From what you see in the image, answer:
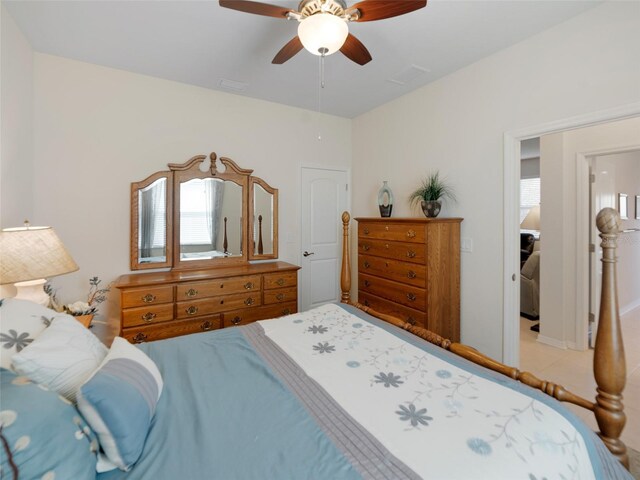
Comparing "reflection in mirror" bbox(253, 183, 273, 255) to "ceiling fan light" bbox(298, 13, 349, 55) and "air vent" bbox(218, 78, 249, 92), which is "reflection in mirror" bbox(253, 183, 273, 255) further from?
"ceiling fan light" bbox(298, 13, 349, 55)

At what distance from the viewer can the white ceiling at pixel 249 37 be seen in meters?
1.96

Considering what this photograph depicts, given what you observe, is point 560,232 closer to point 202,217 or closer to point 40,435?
point 202,217

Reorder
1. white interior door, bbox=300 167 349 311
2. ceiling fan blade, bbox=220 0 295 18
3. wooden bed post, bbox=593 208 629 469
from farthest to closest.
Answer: white interior door, bbox=300 167 349 311, ceiling fan blade, bbox=220 0 295 18, wooden bed post, bbox=593 208 629 469

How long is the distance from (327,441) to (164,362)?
2.91 feet

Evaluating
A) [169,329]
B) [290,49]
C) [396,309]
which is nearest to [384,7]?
[290,49]

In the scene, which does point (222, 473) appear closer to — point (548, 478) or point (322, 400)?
point (322, 400)

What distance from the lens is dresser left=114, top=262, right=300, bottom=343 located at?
96.1 inches

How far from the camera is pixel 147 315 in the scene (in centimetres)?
247

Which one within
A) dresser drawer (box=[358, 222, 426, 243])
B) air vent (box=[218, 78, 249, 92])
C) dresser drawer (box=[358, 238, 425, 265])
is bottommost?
dresser drawer (box=[358, 238, 425, 265])

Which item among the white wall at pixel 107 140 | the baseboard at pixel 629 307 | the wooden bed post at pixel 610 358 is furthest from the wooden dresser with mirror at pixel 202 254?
the baseboard at pixel 629 307

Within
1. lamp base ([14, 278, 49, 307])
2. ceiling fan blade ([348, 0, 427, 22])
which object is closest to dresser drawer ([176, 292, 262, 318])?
lamp base ([14, 278, 49, 307])

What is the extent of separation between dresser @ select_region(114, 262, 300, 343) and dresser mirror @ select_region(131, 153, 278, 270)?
188 millimetres

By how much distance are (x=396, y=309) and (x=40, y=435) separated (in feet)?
8.30

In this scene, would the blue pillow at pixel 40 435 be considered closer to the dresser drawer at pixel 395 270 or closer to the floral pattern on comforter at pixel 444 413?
the floral pattern on comforter at pixel 444 413
